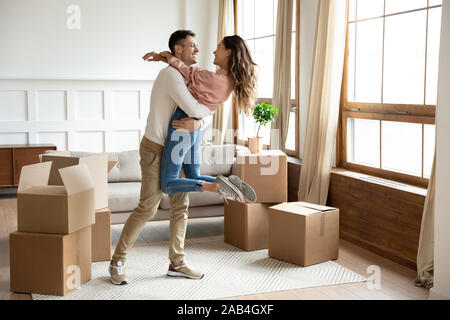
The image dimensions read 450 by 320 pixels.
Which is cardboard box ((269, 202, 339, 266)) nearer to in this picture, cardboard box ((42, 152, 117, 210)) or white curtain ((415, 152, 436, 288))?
white curtain ((415, 152, 436, 288))

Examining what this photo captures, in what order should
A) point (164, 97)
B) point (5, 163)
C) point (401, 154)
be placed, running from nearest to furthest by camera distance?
1. point (164, 97)
2. point (401, 154)
3. point (5, 163)

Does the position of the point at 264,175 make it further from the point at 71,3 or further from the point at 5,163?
the point at 71,3

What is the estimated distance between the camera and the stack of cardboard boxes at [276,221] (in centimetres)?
386

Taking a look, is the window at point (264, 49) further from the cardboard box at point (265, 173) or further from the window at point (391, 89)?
the cardboard box at point (265, 173)

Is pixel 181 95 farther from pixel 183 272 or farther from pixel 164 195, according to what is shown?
pixel 164 195

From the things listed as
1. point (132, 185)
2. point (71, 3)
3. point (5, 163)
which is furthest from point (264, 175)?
point (71, 3)

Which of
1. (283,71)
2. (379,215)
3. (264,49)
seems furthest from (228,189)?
(264,49)

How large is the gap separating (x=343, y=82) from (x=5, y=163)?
386cm

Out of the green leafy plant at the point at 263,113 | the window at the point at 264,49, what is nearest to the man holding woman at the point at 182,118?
the green leafy plant at the point at 263,113

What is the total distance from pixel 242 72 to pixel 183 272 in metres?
1.30

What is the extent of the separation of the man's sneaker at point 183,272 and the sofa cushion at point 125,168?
4.91ft

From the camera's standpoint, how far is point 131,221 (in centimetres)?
343

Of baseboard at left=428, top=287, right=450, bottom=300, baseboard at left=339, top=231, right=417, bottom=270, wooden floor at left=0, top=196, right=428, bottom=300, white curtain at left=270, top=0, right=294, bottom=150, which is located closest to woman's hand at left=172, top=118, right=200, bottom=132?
wooden floor at left=0, top=196, right=428, bottom=300

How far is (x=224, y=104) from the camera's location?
23.9 ft
